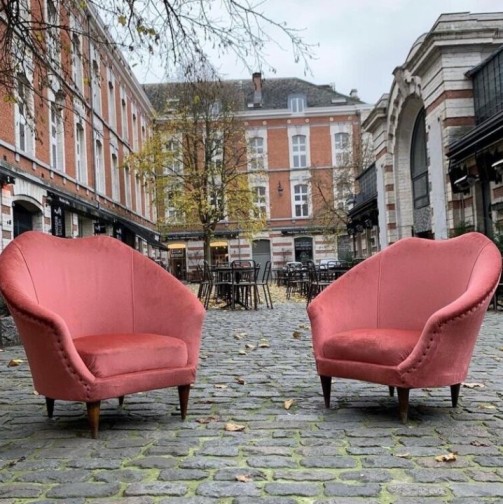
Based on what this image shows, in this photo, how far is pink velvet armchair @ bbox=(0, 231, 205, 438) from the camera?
10.7ft

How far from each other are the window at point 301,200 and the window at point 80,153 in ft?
70.5

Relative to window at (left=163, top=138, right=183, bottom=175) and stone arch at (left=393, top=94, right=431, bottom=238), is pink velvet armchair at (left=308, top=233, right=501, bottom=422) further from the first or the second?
window at (left=163, top=138, right=183, bottom=175)

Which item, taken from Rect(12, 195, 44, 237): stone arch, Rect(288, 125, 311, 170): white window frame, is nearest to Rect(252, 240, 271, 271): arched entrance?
Rect(288, 125, 311, 170): white window frame

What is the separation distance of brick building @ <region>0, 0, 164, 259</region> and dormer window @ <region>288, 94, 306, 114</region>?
11.2m

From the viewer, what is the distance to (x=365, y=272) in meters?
4.36

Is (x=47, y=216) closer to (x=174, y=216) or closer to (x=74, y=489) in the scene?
(x=174, y=216)

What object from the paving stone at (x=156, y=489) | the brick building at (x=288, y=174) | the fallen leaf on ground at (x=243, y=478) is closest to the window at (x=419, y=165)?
the fallen leaf on ground at (x=243, y=478)

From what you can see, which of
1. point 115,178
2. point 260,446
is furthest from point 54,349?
point 115,178

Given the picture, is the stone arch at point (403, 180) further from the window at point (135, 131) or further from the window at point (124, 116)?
the window at point (135, 131)

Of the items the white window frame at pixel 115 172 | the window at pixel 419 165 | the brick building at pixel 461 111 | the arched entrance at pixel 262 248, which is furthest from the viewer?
the arched entrance at pixel 262 248

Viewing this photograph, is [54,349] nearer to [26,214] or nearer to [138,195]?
[26,214]

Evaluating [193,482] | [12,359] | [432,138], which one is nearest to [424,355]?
[193,482]

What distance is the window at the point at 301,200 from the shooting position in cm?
4091

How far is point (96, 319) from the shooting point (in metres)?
4.09
